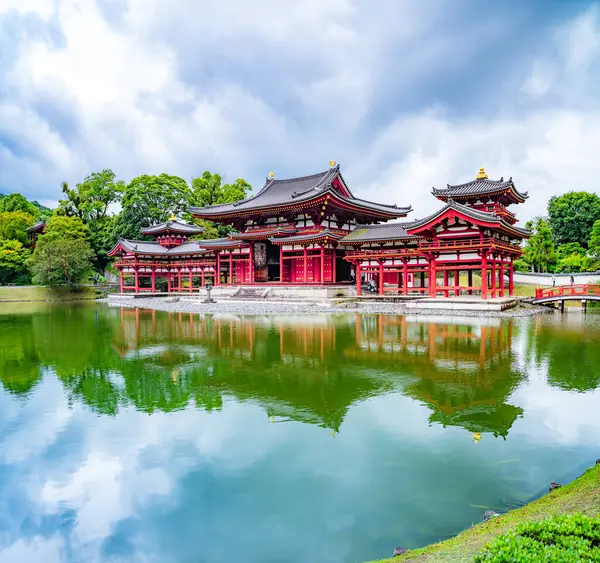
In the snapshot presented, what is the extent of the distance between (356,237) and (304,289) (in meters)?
5.07

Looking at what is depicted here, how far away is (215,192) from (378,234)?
93.3 feet

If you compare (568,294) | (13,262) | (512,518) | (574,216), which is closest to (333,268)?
(568,294)

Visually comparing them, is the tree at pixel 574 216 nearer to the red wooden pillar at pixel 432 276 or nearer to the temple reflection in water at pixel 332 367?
the red wooden pillar at pixel 432 276

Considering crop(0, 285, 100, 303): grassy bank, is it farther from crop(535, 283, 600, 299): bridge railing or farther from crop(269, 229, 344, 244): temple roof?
crop(535, 283, 600, 299): bridge railing

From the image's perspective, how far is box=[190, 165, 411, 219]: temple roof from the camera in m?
31.6

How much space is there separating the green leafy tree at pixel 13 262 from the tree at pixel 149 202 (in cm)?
1089

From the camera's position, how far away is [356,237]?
95.8 feet

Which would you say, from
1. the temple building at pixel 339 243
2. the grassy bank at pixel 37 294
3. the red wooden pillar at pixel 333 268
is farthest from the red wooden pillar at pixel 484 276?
the grassy bank at pixel 37 294

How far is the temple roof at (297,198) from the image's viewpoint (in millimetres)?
31609

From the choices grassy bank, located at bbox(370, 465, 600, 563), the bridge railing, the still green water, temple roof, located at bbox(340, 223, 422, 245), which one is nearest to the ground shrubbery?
grassy bank, located at bbox(370, 465, 600, 563)

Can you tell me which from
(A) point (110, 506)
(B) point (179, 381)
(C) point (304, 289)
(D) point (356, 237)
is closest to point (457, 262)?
(D) point (356, 237)

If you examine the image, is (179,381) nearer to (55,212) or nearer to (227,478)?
(227,478)

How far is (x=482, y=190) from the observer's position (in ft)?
89.5

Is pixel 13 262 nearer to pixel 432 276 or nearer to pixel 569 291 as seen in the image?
pixel 432 276
